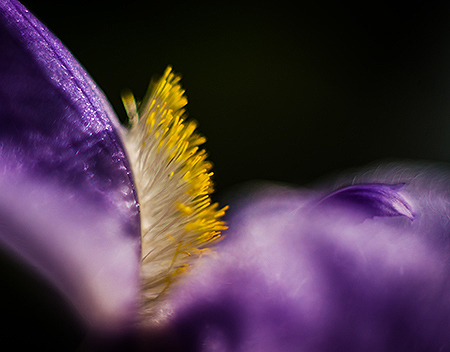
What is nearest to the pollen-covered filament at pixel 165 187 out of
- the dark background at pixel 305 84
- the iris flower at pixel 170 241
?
the iris flower at pixel 170 241

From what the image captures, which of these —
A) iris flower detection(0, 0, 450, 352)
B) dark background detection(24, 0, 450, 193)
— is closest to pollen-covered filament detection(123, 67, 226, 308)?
iris flower detection(0, 0, 450, 352)

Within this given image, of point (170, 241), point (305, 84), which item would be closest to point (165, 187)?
point (170, 241)

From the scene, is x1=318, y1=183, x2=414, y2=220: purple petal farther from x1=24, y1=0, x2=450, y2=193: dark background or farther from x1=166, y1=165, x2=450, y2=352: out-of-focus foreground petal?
x1=24, y1=0, x2=450, y2=193: dark background

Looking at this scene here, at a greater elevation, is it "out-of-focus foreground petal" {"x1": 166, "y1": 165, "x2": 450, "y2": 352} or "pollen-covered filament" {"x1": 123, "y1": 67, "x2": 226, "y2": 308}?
"pollen-covered filament" {"x1": 123, "y1": 67, "x2": 226, "y2": 308}

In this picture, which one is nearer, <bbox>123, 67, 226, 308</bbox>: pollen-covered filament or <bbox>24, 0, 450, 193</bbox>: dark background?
<bbox>123, 67, 226, 308</bbox>: pollen-covered filament

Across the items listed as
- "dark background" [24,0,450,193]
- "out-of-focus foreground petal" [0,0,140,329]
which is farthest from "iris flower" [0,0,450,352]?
"dark background" [24,0,450,193]

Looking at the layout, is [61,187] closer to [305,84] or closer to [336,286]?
[336,286]

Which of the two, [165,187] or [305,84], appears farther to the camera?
[305,84]

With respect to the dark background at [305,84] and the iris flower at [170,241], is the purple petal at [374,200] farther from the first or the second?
the dark background at [305,84]
